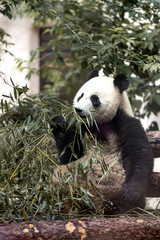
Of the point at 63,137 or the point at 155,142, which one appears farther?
the point at 155,142

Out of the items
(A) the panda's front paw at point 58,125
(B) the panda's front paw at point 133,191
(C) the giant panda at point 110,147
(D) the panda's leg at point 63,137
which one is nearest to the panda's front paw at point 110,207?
(C) the giant panda at point 110,147

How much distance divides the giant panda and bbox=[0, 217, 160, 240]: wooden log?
16.3 inches

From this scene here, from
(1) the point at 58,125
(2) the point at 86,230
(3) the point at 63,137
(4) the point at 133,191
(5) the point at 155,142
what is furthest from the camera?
(5) the point at 155,142

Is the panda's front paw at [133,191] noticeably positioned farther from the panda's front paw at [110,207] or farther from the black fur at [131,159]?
the panda's front paw at [110,207]

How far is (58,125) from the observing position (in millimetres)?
1993

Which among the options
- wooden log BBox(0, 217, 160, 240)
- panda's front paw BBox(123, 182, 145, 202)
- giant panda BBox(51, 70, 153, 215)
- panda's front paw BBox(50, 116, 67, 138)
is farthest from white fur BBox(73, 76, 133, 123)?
wooden log BBox(0, 217, 160, 240)

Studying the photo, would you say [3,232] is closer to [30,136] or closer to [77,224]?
[77,224]

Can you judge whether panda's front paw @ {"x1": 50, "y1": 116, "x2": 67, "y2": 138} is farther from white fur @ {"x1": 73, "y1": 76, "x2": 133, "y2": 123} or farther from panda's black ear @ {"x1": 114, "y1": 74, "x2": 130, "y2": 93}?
panda's black ear @ {"x1": 114, "y1": 74, "x2": 130, "y2": 93}

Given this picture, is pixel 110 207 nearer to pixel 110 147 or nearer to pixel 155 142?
pixel 110 147

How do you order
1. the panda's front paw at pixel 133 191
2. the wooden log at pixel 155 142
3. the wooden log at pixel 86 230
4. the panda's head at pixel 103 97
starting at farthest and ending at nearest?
the wooden log at pixel 155 142 < the panda's head at pixel 103 97 < the panda's front paw at pixel 133 191 < the wooden log at pixel 86 230

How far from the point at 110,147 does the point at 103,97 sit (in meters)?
0.32

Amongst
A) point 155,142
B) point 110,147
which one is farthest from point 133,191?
point 155,142

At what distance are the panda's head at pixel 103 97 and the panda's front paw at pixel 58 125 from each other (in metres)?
0.14

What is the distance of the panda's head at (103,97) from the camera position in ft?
7.02
